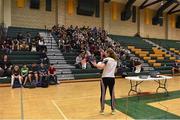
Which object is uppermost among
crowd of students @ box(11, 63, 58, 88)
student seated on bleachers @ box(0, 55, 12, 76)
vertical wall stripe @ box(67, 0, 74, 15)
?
vertical wall stripe @ box(67, 0, 74, 15)

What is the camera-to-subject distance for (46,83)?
1016 centimetres

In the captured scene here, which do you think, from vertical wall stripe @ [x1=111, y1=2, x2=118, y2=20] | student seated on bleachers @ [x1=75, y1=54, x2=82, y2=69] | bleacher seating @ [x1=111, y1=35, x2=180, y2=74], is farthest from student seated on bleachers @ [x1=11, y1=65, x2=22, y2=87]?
vertical wall stripe @ [x1=111, y1=2, x2=118, y2=20]

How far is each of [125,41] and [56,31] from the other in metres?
5.94

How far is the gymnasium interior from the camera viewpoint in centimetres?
644

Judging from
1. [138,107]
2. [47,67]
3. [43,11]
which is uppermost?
[43,11]

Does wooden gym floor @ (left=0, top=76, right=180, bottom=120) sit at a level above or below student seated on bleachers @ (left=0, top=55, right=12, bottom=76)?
below

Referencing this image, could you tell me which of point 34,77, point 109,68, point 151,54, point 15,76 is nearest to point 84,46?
point 34,77

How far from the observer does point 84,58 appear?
13.1 m

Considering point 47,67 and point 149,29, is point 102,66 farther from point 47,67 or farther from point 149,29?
point 149,29

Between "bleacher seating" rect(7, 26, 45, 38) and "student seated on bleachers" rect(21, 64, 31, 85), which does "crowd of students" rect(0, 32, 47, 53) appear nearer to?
"bleacher seating" rect(7, 26, 45, 38)

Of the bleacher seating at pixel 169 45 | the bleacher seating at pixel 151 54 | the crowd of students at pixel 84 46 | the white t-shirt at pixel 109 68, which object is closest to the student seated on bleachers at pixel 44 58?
the crowd of students at pixel 84 46

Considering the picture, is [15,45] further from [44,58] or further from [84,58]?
[84,58]

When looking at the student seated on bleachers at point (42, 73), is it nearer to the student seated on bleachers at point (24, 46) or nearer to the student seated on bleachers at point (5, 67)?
the student seated on bleachers at point (5, 67)

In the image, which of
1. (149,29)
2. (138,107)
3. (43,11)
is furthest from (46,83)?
(149,29)
